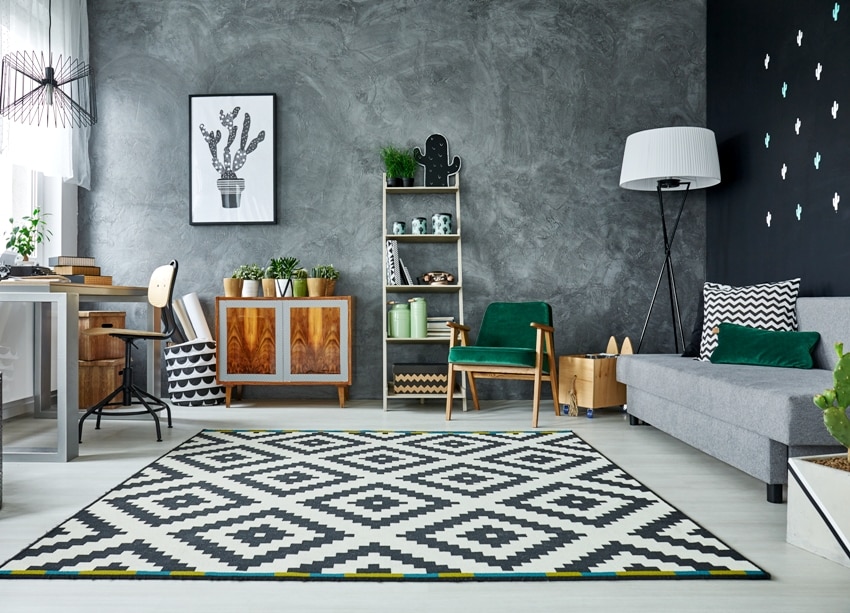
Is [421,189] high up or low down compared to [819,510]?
up

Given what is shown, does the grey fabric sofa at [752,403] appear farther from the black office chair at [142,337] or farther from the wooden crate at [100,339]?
the wooden crate at [100,339]

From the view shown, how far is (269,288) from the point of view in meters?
4.67

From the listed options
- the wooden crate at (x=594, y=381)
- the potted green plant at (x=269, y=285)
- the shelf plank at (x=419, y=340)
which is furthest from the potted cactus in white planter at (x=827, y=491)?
the potted green plant at (x=269, y=285)

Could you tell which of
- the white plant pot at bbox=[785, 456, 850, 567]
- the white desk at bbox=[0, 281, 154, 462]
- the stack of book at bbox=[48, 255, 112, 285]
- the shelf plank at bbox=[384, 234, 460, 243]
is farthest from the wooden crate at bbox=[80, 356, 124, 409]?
the white plant pot at bbox=[785, 456, 850, 567]

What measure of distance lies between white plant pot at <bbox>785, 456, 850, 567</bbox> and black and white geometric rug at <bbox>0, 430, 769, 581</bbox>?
8.8 inches

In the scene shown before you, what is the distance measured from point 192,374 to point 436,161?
224 cm

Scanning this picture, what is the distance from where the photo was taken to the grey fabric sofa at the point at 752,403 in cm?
227

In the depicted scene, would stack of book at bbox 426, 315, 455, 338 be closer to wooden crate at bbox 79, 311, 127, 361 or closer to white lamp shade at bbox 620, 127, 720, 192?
white lamp shade at bbox 620, 127, 720, 192

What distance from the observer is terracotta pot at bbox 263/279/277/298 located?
4.66 meters

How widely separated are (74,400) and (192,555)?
1.52m

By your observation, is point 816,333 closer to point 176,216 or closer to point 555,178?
point 555,178

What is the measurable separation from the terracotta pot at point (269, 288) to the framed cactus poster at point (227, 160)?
509 millimetres

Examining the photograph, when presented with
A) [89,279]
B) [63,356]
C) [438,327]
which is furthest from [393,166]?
[63,356]

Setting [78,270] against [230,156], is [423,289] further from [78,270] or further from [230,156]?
[78,270]
